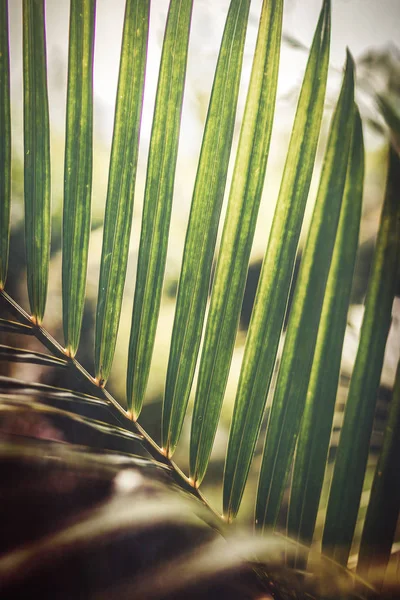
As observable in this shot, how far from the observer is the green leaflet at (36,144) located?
0.62 meters

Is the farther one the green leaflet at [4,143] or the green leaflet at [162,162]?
the green leaflet at [4,143]

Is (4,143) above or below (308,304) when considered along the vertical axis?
above

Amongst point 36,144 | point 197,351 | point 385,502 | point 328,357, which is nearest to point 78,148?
point 36,144

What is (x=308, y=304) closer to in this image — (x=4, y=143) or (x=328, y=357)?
(x=328, y=357)

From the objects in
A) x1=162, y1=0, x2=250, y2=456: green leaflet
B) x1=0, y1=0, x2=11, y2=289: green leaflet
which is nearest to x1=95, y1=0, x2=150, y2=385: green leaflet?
x1=162, y1=0, x2=250, y2=456: green leaflet

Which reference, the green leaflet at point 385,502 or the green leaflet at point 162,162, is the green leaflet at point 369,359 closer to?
the green leaflet at point 385,502

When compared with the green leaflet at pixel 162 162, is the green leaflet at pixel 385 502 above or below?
below

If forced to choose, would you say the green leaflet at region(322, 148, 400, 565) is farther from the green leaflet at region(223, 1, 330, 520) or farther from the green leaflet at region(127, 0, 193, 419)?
the green leaflet at region(127, 0, 193, 419)

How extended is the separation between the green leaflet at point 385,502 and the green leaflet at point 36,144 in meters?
0.54

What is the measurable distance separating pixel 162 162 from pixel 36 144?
23cm

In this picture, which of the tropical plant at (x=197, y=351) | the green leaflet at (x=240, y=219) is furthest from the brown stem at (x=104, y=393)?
the green leaflet at (x=240, y=219)

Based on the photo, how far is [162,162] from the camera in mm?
545

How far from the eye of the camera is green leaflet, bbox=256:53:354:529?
0.46 metres

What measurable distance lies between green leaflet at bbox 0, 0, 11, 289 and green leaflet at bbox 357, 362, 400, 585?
63 cm
